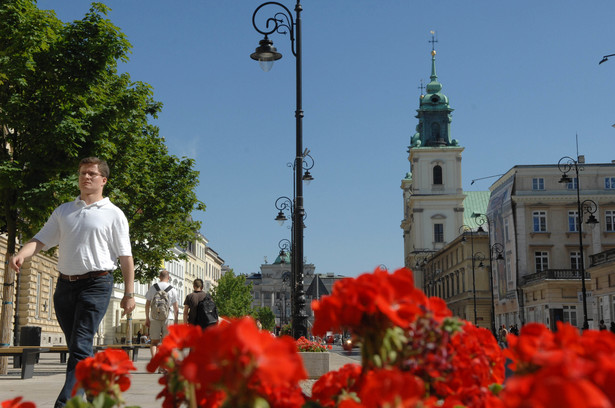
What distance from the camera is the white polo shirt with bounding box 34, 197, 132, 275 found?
6621 mm

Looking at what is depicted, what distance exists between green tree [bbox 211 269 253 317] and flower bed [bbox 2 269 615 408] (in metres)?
106

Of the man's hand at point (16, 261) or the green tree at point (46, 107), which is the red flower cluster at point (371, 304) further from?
the green tree at point (46, 107)

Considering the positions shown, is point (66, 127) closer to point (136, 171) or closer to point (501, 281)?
point (136, 171)

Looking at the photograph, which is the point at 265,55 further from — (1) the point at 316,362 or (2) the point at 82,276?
(2) the point at 82,276

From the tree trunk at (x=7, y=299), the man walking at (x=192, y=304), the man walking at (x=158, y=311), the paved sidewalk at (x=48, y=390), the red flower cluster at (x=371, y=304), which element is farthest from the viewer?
the man walking at (x=158, y=311)

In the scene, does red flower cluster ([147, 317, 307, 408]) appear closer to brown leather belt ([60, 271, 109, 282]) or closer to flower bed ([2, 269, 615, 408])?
flower bed ([2, 269, 615, 408])

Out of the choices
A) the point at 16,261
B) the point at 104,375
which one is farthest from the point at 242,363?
the point at 16,261

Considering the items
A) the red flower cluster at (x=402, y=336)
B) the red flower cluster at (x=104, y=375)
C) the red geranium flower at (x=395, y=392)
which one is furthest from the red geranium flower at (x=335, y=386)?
the red geranium flower at (x=395, y=392)

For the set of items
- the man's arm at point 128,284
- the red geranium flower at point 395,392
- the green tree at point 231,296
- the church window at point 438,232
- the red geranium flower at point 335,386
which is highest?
the church window at point 438,232

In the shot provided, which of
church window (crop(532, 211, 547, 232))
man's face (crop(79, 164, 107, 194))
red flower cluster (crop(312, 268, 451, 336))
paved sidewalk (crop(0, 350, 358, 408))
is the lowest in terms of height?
paved sidewalk (crop(0, 350, 358, 408))

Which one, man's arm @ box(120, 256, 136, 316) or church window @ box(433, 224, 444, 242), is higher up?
church window @ box(433, 224, 444, 242)

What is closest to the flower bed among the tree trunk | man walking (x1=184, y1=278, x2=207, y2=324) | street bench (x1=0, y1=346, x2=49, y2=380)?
street bench (x1=0, y1=346, x2=49, y2=380)

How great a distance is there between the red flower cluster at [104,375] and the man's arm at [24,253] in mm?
3455

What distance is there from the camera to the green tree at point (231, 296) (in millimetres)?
108750
